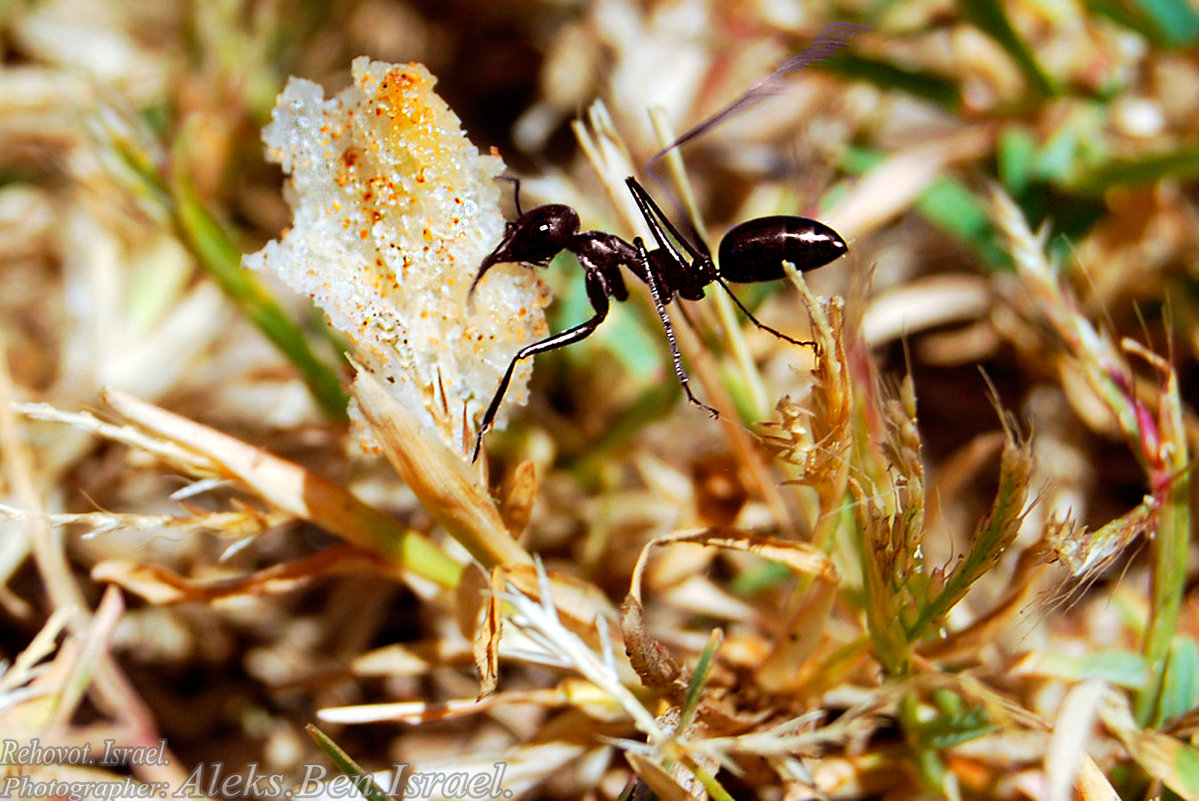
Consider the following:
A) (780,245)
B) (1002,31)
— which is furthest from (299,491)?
(1002,31)

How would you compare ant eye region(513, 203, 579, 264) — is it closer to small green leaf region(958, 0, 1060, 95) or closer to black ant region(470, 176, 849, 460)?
black ant region(470, 176, 849, 460)

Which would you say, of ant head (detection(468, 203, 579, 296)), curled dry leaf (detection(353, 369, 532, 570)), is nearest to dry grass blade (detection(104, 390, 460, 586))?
curled dry leaf (detection(353, 369, 532, 570))

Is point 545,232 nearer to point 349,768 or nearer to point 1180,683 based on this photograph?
point 349,768

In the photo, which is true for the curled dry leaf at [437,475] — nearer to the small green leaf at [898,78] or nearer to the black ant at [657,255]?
the black ant at [657,255]

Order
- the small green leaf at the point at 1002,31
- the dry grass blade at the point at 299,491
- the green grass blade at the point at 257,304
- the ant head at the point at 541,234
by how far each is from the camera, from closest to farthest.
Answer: the dry grass blade at the point at 299,491 → the ant head at the point at 541,234 → the green grass blade at the point at 257,304 → the small green leaf at the point at 1002,31

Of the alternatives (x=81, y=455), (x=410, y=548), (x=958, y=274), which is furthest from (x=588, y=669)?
(x=958, y=274)

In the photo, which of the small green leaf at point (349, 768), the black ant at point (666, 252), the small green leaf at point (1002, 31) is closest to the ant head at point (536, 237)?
the black ant at point (666, 252)

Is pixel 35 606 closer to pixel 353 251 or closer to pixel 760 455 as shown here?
pixel 353 251
